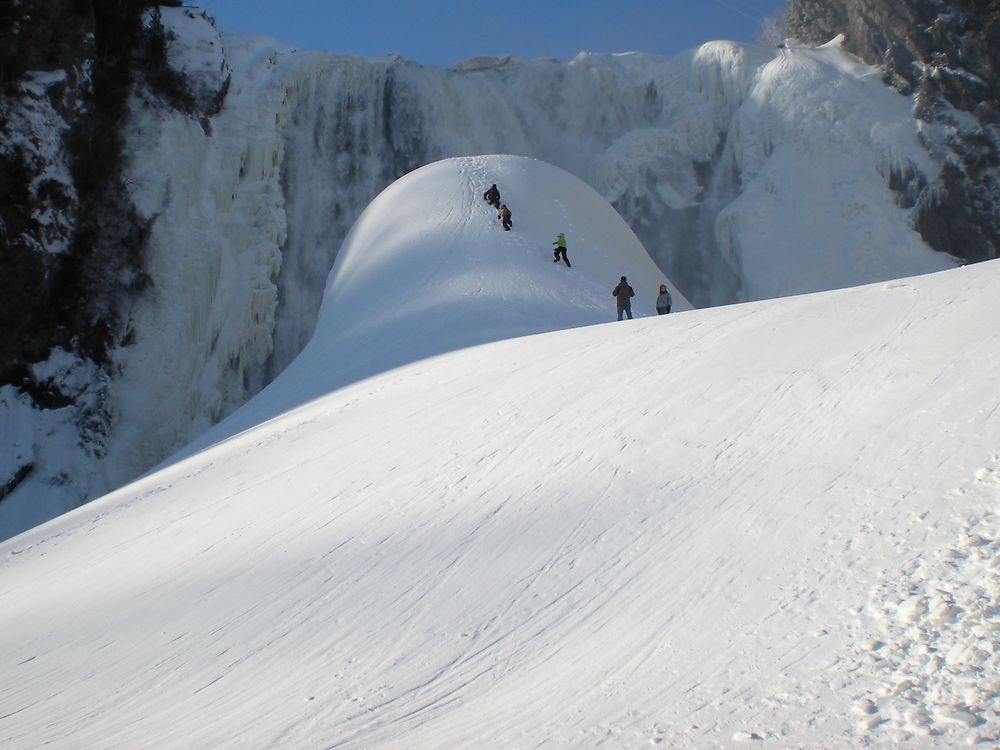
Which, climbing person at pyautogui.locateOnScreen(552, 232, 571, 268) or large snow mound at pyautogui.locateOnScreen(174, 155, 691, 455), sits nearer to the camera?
large snow mound at pyautogui.locateOnScreen(174, 155, 691, 455)

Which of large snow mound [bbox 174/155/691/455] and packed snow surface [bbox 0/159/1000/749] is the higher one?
large snow mound [bbox 174/155/691/455]

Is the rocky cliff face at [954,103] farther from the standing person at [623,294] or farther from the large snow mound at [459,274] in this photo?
the standing person at [623,294]

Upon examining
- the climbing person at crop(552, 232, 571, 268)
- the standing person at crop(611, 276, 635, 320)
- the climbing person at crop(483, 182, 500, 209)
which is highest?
the climbing person at crop(483, 182, 500, 209)

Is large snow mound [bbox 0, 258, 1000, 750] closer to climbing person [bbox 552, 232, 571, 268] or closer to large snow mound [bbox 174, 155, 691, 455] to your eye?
large snow mound [bbox 174, 155, 691, 455]

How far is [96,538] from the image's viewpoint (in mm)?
7656

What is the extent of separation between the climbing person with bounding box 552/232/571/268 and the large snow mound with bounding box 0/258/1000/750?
7809mm

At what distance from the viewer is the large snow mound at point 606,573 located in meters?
3.65

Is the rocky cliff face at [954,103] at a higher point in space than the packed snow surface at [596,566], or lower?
higher

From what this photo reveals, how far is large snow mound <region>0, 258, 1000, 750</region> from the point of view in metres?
3.65

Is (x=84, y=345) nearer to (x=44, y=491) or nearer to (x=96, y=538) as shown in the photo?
(x=44, y=491)

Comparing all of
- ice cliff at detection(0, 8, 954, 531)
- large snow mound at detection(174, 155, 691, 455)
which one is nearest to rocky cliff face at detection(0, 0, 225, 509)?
ice cliff at detection(0, 8, 954, 531)

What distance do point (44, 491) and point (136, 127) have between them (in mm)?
8770

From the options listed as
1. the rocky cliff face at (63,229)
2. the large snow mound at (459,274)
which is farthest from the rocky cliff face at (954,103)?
the rocky cliff face at (63,229)

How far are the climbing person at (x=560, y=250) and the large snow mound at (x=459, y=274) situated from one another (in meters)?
0.11
